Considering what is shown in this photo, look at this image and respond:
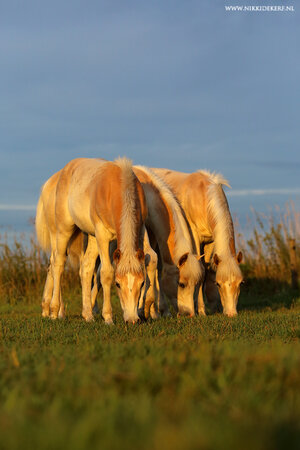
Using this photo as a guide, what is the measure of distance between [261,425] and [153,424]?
52cm

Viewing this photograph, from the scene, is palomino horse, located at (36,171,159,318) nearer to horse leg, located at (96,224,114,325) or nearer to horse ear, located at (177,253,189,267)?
horse ear, located at (177,253,189,267)

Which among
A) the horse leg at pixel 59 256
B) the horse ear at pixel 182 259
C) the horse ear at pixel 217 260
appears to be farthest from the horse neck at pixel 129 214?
the horse leg at pixel 59 256

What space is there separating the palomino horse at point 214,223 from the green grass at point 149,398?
4394 millimetres

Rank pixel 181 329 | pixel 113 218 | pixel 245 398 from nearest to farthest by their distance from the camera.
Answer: pixel 245 398, pixel 181 329, pixel 113 218

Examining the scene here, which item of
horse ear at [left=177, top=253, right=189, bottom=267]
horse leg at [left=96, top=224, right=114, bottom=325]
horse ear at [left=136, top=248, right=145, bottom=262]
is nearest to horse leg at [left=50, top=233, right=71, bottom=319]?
horse leg at [left=96, top=224, right=114, bottom=325]

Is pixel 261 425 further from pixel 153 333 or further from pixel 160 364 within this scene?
pixel 153 333

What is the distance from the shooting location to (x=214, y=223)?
34.9ft

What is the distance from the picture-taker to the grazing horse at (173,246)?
9.95m

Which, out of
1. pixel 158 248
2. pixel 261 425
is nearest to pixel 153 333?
pixel 261 425

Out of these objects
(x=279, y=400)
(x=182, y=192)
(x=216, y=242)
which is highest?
(x=182, y=192)

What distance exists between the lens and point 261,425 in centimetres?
263

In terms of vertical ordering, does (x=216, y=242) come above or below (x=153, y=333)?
above

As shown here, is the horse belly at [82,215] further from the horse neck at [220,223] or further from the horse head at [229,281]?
the horse head at [229,281]

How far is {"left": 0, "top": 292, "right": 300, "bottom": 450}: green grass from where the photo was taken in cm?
235
